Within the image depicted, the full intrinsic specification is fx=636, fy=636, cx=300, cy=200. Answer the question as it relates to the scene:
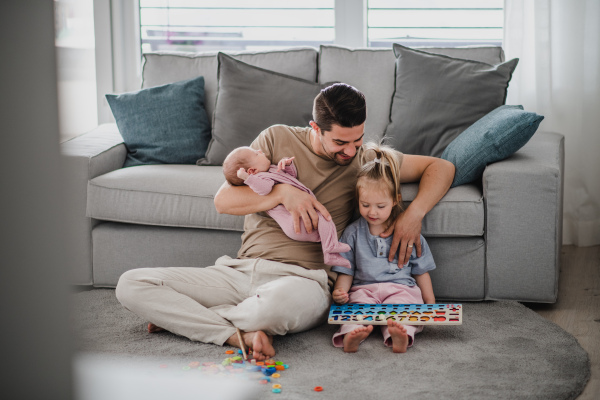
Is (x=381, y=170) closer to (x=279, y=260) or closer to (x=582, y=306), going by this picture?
(x=279, y=260)

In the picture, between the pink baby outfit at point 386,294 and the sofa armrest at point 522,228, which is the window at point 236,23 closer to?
the sofa armrest at point 522,228

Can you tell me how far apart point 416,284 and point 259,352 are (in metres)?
0.59

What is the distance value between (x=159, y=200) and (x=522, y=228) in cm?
126

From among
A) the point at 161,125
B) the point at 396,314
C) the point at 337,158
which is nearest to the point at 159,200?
the point at 161,125

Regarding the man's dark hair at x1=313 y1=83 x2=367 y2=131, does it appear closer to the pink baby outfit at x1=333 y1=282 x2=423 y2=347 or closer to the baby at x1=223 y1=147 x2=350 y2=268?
the baby at x1=223 y1=147 x2=350 y2=268

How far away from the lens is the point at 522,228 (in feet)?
6.82

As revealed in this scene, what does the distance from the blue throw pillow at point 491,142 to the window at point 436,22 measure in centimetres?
119

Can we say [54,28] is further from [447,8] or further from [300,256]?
[447,8]

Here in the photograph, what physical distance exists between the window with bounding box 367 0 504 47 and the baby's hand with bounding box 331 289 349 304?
1866mm

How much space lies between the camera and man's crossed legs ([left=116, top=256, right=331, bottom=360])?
5.83ft

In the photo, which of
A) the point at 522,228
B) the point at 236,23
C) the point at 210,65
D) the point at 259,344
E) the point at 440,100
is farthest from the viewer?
the point at 236,23

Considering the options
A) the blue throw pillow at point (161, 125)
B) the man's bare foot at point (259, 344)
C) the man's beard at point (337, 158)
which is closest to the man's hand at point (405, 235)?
the man's beard at point (337, 158)

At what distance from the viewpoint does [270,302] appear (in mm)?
1761

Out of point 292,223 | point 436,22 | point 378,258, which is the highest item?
point 436,22
